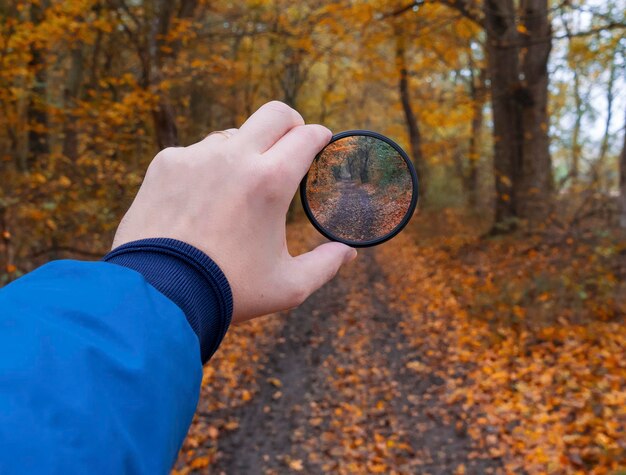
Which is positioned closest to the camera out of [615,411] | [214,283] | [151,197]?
[214,283]

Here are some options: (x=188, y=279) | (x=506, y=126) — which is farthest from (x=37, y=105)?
(x=506, y=126)

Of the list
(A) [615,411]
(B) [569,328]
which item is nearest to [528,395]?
(A) [615,411]

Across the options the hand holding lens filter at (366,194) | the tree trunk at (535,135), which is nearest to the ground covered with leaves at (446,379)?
the tree trunk at (535,135)

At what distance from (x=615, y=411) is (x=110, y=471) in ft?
19.8

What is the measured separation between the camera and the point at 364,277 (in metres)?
14.8

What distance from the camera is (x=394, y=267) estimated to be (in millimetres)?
15625

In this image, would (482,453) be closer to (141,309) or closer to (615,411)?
(615,411)

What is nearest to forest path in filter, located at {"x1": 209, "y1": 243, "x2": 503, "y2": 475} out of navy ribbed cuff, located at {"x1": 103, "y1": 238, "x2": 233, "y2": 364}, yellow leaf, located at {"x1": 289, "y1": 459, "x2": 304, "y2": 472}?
yellow leaf, located at {"x1": 289, "y1": 459, "x2": 304, "y2": 472}

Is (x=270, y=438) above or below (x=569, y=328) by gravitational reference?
below

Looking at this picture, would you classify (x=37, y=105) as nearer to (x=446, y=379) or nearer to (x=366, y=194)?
(x=446, y=379)

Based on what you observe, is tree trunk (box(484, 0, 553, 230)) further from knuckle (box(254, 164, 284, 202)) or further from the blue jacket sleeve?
the blue jacket sleeve

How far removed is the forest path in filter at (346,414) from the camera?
577 cm

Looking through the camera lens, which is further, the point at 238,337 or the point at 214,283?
the point at 238,337

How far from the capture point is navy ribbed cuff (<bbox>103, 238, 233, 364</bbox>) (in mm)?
1299
